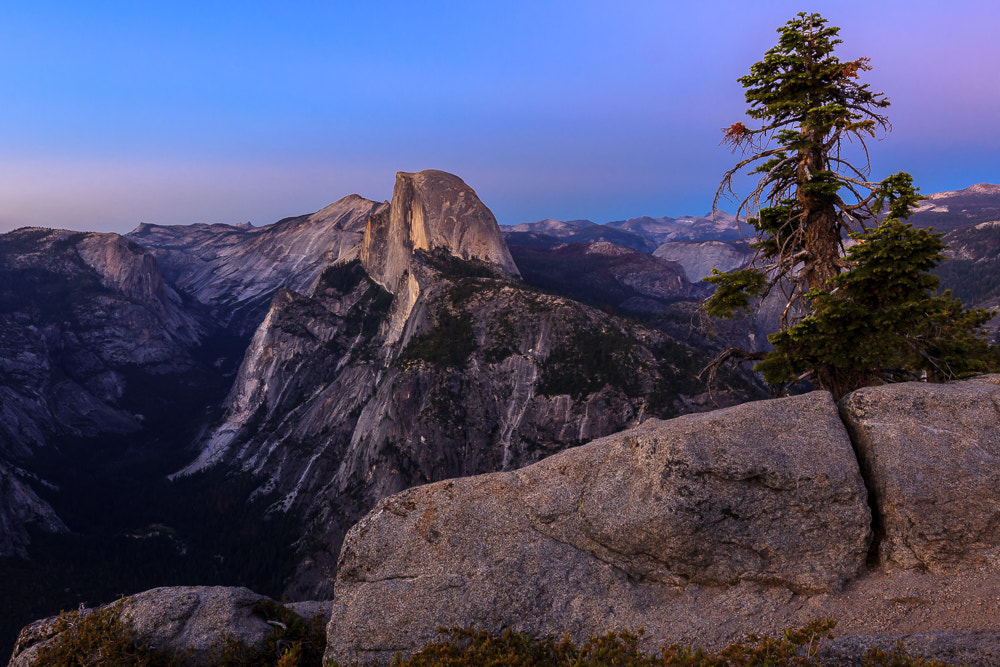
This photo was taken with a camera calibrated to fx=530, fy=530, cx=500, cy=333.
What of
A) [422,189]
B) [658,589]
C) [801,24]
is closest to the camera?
[658,589]

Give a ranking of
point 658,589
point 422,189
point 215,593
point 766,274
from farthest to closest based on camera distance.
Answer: point 422,189 < point 766,274 < point 215,593 < point 658,589

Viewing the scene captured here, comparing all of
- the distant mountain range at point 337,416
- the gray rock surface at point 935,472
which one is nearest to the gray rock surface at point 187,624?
the gray rock surface at point 935,472

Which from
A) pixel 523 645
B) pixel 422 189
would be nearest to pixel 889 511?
pixel 523 645

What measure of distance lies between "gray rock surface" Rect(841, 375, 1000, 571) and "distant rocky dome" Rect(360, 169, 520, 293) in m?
147

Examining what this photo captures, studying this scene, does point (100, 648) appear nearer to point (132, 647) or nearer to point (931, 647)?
point (132, 647)

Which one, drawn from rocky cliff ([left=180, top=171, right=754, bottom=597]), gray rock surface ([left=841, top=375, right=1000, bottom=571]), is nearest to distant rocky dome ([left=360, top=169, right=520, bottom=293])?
rocky cliff ([left=180, top=171, right=754, bottom=597])

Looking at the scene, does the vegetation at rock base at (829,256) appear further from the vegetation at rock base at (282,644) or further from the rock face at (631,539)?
the vegetation at rock base at (282,644)

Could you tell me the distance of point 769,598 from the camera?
12.6m

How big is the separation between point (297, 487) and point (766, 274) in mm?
133341

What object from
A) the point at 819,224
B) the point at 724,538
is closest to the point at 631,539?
the point at 724,538

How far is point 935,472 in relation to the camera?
12.6 meters

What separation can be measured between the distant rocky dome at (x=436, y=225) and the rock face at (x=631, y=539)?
478ft

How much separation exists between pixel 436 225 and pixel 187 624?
15207 cm

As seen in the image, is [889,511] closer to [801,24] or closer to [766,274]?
[766,274]
